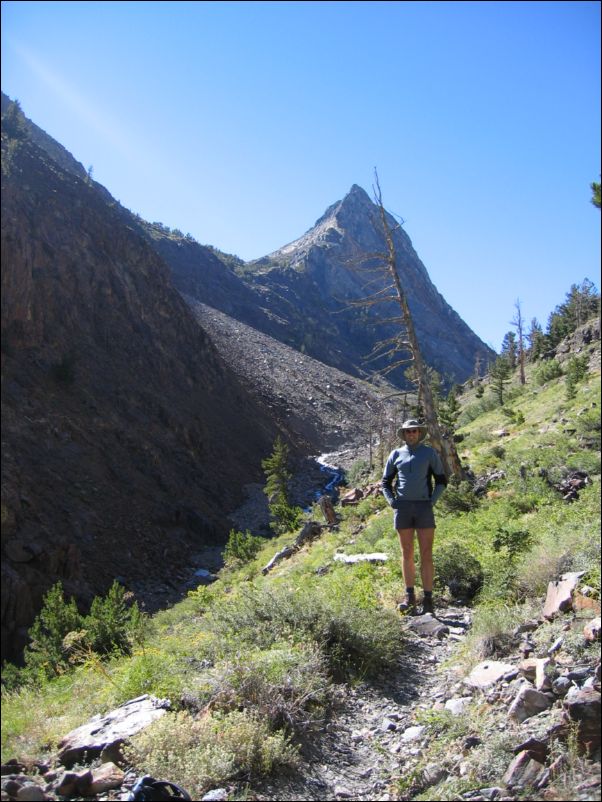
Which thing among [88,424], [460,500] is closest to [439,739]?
[460,500]

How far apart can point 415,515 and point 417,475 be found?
439 mm

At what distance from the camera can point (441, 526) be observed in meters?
9.52

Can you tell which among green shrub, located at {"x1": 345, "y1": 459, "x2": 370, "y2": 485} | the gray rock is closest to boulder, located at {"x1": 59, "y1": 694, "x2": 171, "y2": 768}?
the gray rock

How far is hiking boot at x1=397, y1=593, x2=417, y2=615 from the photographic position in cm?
604

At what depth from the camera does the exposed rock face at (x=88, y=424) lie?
5.56 metres

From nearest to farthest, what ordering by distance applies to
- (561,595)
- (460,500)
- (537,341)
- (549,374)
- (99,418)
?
1. (561,595)
2. (460,500)
3. (99,418)
4. (549,374)
5. (537,341)

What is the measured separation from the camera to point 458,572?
657cm

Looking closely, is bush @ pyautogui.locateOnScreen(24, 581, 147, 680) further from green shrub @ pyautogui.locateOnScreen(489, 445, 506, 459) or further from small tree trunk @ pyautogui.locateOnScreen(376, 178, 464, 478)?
green shrub @ pyautogui.locateOnScreen(489, 445, 506, 459)

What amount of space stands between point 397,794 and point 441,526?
6.68 metres

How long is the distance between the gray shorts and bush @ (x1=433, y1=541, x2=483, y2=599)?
2.63ft

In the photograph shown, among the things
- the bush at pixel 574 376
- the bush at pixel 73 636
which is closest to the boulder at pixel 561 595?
the bush at pixel 73 636

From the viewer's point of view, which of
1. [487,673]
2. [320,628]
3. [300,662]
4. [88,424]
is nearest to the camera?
[487,673]

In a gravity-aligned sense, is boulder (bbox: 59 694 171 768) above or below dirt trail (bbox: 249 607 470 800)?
above

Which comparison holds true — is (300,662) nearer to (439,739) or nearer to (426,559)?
(439,739)
